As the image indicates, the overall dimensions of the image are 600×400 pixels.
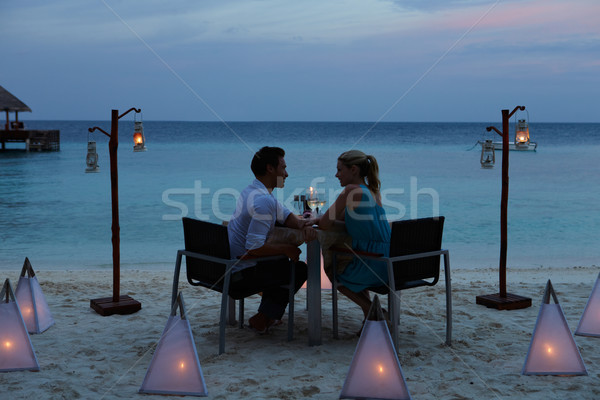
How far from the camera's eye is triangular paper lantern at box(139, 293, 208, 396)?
114 inches

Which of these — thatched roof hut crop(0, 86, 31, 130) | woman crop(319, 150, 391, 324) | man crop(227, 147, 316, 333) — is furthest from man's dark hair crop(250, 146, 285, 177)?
thatched roof hut crop(0, 86, 31, 130)

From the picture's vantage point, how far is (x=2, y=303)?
10.6ft

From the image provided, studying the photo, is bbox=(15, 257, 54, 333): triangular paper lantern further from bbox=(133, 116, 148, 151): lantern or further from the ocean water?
the ocean water

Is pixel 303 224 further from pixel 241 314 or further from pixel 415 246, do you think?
pixel 241 314

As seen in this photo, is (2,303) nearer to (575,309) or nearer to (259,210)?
(259,210)

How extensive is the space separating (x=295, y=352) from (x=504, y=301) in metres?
1.89

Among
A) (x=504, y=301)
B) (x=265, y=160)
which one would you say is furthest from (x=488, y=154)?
(x=265, y=160)

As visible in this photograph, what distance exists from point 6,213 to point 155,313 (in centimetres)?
1057

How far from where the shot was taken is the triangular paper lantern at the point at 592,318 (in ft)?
12.7

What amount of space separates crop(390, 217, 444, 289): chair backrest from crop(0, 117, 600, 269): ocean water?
1605mm

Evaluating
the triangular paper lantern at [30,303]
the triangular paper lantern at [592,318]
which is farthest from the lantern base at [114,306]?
the triangular paper lantern at [592,318]

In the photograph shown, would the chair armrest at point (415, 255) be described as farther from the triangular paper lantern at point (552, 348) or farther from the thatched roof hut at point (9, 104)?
the thatched roof hut at point (9, 104)

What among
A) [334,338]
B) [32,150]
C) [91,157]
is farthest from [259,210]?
[32,150]

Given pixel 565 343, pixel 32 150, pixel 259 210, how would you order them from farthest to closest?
pixel 32 150 < pixel 259 210 < pixel 565 343
